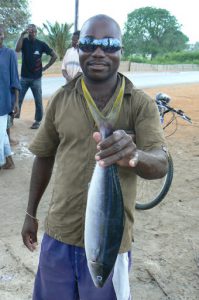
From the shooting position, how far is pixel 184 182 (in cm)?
557

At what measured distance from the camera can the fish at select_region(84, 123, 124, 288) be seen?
1.51m

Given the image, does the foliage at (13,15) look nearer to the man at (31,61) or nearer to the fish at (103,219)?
the man at (31,61)

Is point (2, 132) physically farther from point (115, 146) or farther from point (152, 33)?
point (152, 33)

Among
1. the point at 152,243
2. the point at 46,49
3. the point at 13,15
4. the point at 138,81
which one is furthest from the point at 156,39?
the point at 152,243

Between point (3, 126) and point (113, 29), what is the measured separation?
386cm

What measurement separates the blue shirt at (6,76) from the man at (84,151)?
349cm

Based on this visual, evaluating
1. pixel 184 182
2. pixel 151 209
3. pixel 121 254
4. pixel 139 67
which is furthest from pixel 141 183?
pixel 139 67

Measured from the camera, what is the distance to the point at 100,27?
71.6 inches

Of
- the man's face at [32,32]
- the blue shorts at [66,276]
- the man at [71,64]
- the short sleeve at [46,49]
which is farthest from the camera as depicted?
the short sleeve at [46,49]

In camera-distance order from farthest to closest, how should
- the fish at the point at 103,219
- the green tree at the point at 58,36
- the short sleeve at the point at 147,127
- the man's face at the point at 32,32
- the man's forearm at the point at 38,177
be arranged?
1. the green tree at the point at 58,36
2. the man's face at the point at 32,32
3. the man's forearm at the point at 38,177
4. the short sleeve at the point at 147,127
5. the fish at the point at 103,219

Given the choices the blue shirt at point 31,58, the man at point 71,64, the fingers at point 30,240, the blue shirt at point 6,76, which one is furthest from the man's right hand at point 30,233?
the blue shirt at point 31,58

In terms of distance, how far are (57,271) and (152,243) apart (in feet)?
6.36

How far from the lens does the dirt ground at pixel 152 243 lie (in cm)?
308

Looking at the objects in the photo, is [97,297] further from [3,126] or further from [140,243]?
[3,126]
